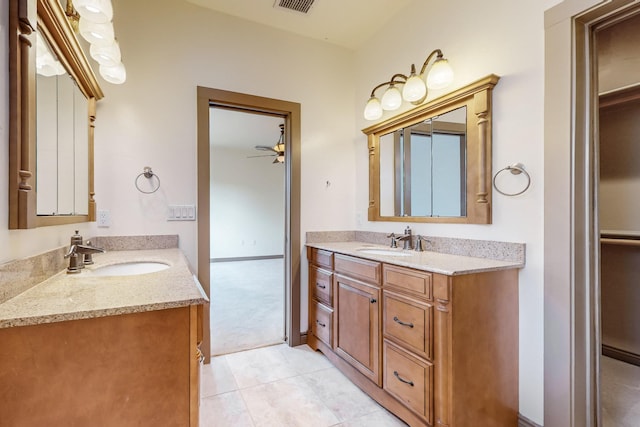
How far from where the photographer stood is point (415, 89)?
80.6 inches

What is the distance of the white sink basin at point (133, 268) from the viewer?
1583mm

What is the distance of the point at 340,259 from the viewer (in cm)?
219

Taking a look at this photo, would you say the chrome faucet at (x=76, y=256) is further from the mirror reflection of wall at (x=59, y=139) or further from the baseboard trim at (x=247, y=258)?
the baseboard trim at (x=247, y=258)

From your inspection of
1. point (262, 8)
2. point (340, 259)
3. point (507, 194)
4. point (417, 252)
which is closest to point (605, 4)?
point (507, 194)

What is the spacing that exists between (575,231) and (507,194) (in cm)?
35

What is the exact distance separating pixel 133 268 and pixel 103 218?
Result: 631 millimetres

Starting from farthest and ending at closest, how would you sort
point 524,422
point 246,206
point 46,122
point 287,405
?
point 246,206, point 287,405, point 524,422, point 46,122

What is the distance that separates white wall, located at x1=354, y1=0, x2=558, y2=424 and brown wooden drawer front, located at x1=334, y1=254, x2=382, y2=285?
55cm

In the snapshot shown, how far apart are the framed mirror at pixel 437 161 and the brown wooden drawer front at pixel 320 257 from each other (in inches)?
22.9

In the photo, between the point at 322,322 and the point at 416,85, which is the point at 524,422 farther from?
the point at 416,85

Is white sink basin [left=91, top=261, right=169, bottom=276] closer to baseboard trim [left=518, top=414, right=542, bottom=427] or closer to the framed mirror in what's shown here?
the framed mirror

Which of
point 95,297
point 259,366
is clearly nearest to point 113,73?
point 95,297

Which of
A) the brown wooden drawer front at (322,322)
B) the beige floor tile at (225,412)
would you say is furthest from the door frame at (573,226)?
the beige floor tile at (225,412)

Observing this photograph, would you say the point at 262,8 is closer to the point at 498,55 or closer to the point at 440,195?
the point at 498,55
